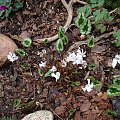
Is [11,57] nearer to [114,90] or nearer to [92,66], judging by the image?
[92,66]

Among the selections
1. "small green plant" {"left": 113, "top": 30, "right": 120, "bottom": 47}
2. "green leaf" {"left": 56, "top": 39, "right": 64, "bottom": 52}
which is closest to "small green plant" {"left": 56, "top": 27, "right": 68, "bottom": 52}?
"green leaf" {"left": 56, "top": 39, "right": 64, "bottom": 52}

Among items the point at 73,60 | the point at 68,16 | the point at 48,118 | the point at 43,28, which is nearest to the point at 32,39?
the point at 43,28

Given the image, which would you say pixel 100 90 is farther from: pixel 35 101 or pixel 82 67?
pixel 35 101

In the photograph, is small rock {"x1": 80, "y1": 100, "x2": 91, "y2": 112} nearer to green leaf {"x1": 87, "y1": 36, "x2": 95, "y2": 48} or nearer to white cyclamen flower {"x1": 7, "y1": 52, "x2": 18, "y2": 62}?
green leaf {"x1": 87, "y1": 36, "x2": 95, "y2": 48}

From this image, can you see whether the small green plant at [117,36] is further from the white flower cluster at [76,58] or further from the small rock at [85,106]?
the small rock at [85,106]

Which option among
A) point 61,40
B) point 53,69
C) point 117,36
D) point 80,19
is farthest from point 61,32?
point 117,36
